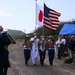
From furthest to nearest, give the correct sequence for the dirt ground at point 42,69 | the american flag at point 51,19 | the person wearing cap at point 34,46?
the american flag at point 51,19 < the person wearing cap at point 34,46 < the dirt ground at point 42,69

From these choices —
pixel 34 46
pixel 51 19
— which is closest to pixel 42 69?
pixel 34 46

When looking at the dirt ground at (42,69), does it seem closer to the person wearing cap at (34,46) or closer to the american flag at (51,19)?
the person wearing cap at (34,46)

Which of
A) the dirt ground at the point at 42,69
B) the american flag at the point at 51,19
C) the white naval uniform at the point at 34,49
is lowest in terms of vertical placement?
the dirt ground at the point at 42,69

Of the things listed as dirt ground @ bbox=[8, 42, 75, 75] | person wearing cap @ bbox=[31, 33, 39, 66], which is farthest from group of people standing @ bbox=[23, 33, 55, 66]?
dirt ground @ bbox=[8, 42, 75, 75]

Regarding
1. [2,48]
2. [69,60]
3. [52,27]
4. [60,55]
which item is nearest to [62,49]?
[60,55]

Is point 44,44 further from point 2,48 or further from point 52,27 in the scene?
point 2,48

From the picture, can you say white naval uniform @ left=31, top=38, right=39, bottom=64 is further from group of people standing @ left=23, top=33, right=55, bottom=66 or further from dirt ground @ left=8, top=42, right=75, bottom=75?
dirt ground @ left=8, top=42, right=75, bottom=75

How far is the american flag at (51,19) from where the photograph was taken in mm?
23875

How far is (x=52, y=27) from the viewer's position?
24.0 meters

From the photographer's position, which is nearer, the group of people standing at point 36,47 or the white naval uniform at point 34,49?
the group of people standing at point 36,47

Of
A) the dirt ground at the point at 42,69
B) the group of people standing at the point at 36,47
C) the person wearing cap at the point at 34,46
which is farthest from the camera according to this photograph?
the person wearing cap at the point at 34,46

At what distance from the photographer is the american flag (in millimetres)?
23875

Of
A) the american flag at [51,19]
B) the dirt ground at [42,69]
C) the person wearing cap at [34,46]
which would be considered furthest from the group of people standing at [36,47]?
the american flag at [51,19]

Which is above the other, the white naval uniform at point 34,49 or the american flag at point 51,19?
the american flag at point 51,19
